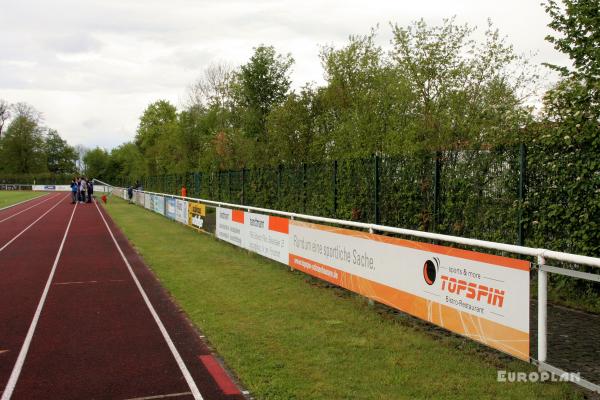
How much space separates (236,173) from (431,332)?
1758 centimetres

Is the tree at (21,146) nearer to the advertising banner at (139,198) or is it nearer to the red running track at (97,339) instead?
the advertising banner at (139,198)

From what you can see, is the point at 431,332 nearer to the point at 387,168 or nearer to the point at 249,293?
the point at 249,293

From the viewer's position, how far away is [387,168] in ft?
39.8

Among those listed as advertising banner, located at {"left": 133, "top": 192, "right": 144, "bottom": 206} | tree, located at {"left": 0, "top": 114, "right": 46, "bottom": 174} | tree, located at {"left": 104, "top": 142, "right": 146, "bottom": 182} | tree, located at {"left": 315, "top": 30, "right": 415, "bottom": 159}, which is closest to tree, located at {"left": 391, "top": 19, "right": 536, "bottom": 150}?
tree, located at {"left": 315, "top": 30, "right": 415, "bottom": 159}

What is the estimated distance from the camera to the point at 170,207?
1034 inches

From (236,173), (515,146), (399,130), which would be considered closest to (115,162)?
(236,173)

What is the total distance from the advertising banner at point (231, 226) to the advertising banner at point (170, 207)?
914 centimetres

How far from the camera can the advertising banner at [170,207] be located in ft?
83.4

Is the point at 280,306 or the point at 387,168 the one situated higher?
the point at 387,168

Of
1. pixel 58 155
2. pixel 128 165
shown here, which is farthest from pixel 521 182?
pixel 58 155

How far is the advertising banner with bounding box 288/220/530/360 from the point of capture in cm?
506

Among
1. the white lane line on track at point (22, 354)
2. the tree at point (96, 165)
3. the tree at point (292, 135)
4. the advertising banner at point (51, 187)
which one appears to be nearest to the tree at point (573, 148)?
the white lane line on track at point (22, 354)

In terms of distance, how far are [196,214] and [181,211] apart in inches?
127

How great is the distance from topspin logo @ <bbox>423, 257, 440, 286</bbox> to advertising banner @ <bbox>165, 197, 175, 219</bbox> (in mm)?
20497
